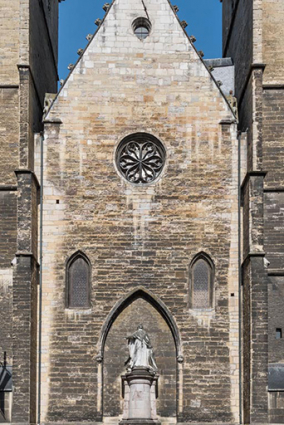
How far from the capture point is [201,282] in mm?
27906

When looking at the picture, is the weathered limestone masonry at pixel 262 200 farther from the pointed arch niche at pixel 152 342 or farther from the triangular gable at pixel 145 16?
the pointed arch niche at pixel 152 342

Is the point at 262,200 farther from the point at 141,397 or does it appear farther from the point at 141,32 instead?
the point at 141,32

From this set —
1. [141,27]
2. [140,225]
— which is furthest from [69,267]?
[141,27]

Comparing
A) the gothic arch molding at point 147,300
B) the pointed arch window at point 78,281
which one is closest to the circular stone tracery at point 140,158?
the pointed arch window at point 78,281

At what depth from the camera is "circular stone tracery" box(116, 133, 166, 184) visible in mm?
28516

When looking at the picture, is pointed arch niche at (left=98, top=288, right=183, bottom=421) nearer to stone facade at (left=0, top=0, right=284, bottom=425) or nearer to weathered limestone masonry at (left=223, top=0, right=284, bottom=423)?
stone facade at (left=0, top=0, right=284, bottom=425)

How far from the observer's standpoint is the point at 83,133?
93.8ft

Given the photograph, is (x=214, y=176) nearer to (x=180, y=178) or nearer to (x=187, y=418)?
(x=180, y=178)

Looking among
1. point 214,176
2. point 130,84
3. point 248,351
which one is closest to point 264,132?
point 214,176

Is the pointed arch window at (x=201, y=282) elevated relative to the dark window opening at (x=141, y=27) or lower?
lower

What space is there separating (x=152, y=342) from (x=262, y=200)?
4.11 metres

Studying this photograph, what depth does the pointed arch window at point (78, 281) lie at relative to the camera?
27781mm

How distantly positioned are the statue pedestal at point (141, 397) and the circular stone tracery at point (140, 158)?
469cm

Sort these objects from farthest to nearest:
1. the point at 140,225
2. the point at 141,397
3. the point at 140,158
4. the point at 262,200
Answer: the point at 140,158 < the point at 140,225 < the point at 262,200 < the point at 141,397
